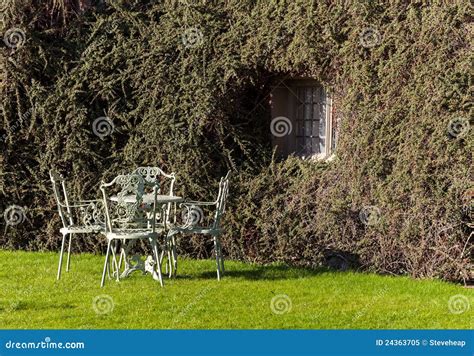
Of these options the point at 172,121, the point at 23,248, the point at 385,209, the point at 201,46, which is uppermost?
the point at 201,46

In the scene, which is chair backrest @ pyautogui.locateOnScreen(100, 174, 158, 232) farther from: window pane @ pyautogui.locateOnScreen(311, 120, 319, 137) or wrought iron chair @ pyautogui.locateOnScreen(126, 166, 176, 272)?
window pane @ pyautogui.locateOnScreen(311, 120, 319, 137)

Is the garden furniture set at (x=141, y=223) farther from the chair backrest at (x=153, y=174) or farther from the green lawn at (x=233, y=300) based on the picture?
the green lawn at (x=233, y=300)

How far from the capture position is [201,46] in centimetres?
1001

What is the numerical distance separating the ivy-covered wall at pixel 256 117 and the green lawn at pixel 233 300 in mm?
668

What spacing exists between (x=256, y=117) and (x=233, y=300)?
11.1 ft

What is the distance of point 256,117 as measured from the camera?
10328mm

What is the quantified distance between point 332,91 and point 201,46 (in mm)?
1734

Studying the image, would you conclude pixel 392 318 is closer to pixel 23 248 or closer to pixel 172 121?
pixel 172 121

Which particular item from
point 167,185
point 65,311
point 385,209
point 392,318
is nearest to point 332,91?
point 385,209

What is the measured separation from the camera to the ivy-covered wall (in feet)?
28.1

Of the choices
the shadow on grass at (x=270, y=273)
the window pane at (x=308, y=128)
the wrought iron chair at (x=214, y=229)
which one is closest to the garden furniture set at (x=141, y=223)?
the wrought iron chair at (x=214, y=229)

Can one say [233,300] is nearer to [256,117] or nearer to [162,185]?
[162,185]

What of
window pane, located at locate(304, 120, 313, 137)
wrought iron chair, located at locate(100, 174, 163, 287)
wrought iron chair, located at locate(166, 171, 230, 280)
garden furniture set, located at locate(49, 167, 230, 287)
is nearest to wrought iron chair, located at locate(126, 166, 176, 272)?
garden furniture set, located at locate(49, 167, 230, 287)

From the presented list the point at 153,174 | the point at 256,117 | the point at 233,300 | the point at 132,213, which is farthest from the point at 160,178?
the point at 233,300
